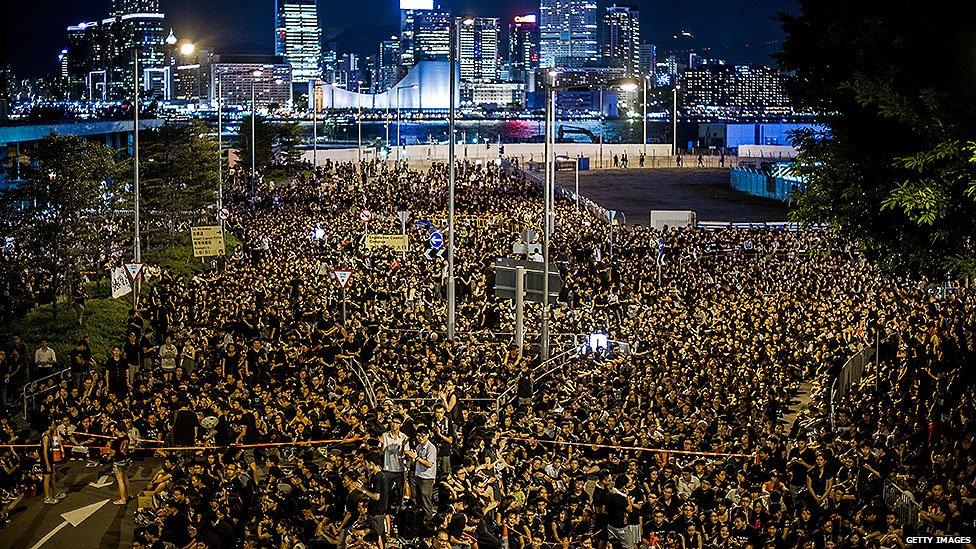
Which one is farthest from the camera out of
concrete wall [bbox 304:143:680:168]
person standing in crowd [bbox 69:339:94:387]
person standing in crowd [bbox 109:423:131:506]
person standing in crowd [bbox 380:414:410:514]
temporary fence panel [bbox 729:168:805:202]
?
concrete wall [bbox 304:143:680:168]

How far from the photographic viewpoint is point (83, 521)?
17.0 meters

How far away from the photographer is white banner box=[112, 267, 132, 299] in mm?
27141

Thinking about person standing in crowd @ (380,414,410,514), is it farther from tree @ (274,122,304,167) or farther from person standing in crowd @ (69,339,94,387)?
tree @ (274,122,304,167)

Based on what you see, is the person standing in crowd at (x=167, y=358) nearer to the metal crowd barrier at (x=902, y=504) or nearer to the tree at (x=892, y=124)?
the metal crowd barrier at (x=902, y=504)

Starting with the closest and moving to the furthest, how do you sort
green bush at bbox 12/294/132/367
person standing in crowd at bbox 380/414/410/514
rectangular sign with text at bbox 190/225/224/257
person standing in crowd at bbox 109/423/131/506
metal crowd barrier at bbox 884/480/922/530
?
1. metal crowd barrier at bbox 884/480/922/530
2. person standing in crowd at bbox 380/414/410/514
3. person standing in crowd at bbox 109/423/131/506
4. green bush at bbox 12/294/132/367
5. rectangular sign with text at bbox 190/225/224/257

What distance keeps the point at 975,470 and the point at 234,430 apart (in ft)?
31.5

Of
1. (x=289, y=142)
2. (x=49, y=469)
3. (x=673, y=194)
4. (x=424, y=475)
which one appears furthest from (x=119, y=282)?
(x=289, y=142)

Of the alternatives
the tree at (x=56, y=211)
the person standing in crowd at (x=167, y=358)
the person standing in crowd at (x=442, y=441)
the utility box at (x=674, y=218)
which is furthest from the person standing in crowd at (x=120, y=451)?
the utility box at (x=674, y=218)

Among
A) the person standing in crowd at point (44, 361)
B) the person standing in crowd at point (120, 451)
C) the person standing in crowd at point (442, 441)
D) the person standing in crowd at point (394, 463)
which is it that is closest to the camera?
the person standing in crowd at point (394, 463)

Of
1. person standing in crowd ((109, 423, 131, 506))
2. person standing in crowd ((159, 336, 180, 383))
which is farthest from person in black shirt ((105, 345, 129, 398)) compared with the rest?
person standing in crowd ((109, 423, 131, 506))

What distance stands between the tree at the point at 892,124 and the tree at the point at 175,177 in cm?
3138

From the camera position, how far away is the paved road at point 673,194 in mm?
63406

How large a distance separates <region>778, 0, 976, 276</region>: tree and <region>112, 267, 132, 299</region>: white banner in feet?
57.1

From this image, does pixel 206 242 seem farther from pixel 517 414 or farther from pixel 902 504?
pixel 902 504
